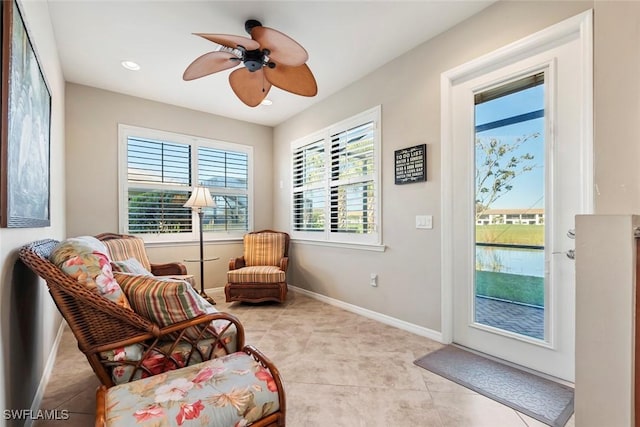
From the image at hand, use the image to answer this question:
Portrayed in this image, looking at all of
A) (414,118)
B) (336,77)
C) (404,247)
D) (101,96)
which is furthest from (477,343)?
(101,96)

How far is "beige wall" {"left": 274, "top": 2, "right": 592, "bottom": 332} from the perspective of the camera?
2.17 meters

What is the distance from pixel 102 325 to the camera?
1.31 m

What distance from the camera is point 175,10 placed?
224cm

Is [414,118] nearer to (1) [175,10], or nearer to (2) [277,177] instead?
(1) [175,10]

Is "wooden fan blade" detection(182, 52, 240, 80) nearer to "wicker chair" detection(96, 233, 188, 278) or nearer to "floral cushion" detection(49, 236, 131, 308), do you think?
"floral cushion" detection(49, 236, 131, 308)

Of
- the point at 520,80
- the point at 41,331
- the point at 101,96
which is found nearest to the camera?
the point at 41,331

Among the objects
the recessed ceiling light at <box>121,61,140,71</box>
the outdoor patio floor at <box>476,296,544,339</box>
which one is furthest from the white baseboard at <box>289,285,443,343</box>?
the recessed ceiling light at <box>121,61,140,71</box>

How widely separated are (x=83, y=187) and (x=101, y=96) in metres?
1.14

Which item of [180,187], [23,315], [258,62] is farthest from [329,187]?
[23,315]

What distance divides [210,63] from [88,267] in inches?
64.1

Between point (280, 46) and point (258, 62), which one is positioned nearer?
point (280, 46)

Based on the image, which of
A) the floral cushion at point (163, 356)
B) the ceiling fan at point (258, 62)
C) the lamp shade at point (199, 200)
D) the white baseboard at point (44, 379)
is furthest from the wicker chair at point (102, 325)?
the lamp shade at point (199, 200)

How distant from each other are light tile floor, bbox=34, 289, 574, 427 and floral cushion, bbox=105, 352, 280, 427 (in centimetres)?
52

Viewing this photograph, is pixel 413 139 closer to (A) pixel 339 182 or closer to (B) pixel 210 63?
(A) pixel 339 182
